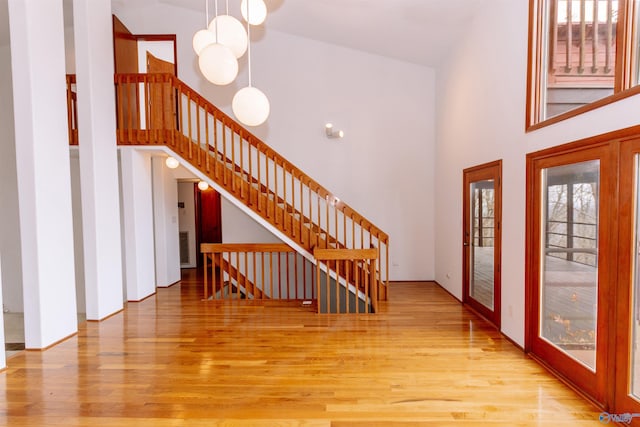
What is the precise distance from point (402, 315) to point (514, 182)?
2.25m

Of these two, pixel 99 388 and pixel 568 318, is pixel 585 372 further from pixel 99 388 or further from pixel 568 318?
pixel 99 388

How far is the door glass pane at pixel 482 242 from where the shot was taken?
4719 mm

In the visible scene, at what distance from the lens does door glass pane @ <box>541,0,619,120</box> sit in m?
2.76

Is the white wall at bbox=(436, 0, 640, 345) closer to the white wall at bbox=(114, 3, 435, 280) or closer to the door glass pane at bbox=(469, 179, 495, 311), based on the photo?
the door glass pane at bbox=(469, 179, 495, 311)

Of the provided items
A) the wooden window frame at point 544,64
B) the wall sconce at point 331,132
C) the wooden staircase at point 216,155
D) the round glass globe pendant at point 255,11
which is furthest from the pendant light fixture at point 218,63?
the wall sconce at point 331,132

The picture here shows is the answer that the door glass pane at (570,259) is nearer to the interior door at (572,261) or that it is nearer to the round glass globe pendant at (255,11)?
the interior door at (572,261)

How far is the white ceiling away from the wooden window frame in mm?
1461

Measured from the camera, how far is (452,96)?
6.02m

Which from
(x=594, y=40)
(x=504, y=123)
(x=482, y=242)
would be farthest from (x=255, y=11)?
(x=482, y=242)

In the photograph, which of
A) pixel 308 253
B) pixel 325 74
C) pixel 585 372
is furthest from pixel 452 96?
pixel 585 372

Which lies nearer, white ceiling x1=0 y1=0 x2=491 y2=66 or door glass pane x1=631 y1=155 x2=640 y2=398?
door glass pane x1=631 y1=155 x2=640 y2=398

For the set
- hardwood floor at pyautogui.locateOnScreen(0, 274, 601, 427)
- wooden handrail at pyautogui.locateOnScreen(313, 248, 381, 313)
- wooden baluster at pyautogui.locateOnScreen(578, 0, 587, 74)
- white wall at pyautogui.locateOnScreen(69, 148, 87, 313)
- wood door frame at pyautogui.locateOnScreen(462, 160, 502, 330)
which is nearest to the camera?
hardwood floor at pyautogui.locateOnScreen(0, 274, 601, 427)

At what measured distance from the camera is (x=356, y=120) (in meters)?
7.15

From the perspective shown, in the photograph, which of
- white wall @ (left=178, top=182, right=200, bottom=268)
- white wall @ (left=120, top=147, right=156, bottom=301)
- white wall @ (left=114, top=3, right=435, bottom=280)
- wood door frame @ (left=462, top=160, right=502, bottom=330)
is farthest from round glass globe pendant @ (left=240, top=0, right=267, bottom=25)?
white wall @ (left=178, top=182, right=200, bottom=268)
